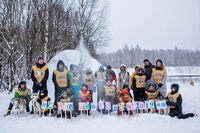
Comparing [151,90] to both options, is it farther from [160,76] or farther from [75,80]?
[75,80]

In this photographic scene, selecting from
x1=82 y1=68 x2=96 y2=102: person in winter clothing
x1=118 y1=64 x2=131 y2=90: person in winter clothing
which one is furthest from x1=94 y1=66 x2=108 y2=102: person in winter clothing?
x1=118 y1=64 x2=131 y2=90: person in winter clothing

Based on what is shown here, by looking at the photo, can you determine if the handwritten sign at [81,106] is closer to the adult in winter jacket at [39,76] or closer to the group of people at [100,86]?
the group of people at [100,86]

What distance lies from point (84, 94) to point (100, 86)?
74 centimetres

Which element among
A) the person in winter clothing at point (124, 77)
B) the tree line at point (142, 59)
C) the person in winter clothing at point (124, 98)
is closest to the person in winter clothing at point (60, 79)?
the person in winter clothing at point (124, 98)

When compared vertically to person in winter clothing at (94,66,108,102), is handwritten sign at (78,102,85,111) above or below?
below

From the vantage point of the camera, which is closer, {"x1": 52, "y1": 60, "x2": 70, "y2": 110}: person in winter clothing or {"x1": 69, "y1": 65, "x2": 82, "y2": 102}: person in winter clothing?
{"x1": 52, "y1": 60, "x2": 70, "y2": 110}: person in winter clothing

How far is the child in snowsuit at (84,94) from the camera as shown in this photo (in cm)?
498

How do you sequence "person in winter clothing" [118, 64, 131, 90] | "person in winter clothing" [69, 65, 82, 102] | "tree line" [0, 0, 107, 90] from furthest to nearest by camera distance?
"tree line" [0, 0, 107, 90] → "person in winter clothing" [118, 64, 131, 90] → "person in winter clothing" [69, 65, 82, 102]

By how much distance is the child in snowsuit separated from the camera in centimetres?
498

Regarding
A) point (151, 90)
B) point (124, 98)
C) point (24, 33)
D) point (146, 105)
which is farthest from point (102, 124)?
point (24, 33)

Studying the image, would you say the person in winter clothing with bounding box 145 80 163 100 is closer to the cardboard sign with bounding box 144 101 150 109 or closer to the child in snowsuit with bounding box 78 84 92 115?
the cardboard sign with bounding box 144 101 150 109

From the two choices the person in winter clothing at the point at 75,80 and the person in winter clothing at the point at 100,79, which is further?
the person in winter clothing at the point at 100,79

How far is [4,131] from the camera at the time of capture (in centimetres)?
377

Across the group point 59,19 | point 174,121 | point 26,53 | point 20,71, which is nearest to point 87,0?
point 59,19
